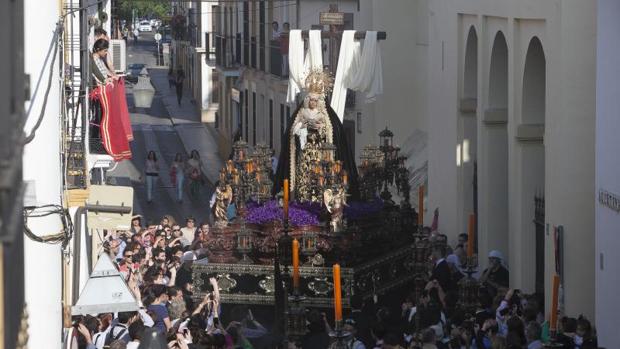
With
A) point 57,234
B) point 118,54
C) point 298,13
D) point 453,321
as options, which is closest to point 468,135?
point 118,54

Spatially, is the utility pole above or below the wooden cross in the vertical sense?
above

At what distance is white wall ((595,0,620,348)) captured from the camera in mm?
14977

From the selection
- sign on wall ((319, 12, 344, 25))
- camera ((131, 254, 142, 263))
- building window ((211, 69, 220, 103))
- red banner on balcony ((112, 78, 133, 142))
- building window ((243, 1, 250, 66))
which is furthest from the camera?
building window ((211, 69, 220, 103))

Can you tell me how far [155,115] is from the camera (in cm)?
5866

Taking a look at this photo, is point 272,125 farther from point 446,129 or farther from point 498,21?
point 498,21

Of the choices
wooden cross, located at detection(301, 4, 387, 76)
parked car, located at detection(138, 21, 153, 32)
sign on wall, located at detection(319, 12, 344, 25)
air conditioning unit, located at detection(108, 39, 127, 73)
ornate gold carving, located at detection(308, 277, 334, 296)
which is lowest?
ornate gold carving, located at detection(308, 277, 334, 296)

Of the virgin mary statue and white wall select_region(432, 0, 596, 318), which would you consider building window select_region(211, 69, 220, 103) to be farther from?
the virgin mary statue

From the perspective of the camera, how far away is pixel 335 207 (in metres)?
19.3

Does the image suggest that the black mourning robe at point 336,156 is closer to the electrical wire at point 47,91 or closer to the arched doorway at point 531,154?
the arched doorway at point 531,154

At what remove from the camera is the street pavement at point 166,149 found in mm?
36125

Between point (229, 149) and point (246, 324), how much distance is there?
2872cm

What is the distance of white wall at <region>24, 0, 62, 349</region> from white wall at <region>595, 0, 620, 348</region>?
5.25 metres

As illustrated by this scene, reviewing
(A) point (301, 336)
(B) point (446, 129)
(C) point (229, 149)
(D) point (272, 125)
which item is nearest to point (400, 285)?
(A) point (301, 336)

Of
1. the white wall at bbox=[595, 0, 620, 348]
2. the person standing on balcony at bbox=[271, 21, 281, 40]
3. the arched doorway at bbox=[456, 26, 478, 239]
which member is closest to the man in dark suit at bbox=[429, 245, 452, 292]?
the white wall at bbox=[595, 0, 620, 348]
